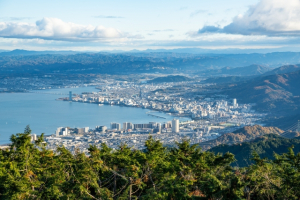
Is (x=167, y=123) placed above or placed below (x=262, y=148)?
below

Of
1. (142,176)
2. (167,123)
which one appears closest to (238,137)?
(167,123)

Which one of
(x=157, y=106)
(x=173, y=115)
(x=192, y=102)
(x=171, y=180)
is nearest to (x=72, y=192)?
(x=171, y=180)

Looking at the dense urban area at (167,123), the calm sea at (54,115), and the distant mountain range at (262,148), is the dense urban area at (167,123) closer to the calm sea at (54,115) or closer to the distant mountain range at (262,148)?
the calm sea at (54,115)

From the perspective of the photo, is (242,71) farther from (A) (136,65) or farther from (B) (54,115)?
(B) (54,115)

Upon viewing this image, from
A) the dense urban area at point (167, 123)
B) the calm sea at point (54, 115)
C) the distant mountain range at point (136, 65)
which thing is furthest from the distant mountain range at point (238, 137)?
the distant mountain range at point (136, 65)

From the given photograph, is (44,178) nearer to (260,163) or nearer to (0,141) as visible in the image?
(260,163)

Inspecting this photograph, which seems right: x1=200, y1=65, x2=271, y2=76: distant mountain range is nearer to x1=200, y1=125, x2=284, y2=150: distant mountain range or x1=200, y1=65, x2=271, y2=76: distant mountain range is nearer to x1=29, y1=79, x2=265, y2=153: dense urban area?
x1=29, y1=79, x2=265, y2=153: dense urban area
